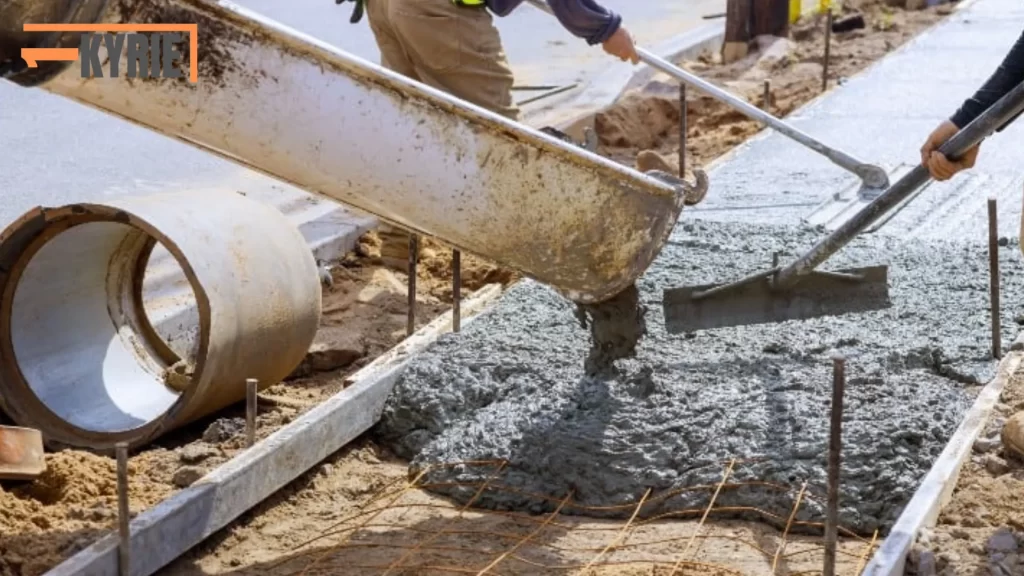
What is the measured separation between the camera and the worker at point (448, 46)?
6863mm

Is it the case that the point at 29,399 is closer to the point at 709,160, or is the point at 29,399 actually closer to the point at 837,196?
the point at 837,196

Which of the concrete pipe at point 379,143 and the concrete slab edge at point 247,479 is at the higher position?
the concrete pipe at point 379,143

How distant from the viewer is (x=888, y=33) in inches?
552

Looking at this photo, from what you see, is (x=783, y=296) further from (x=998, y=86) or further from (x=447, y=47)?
(x=447, y=47)

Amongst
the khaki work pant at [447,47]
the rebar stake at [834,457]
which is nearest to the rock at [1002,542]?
the rebar stake at [834,457]

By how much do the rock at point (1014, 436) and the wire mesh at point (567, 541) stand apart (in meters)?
0.52

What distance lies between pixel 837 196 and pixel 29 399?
4.05 meters

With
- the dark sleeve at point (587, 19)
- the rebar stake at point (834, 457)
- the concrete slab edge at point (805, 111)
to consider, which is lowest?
the concrete slab edge at point (805, 111)

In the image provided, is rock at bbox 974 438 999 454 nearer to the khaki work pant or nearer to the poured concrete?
the poured concrete

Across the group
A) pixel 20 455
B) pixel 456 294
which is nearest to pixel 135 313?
pixel 456 294

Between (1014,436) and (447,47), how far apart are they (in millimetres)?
3260

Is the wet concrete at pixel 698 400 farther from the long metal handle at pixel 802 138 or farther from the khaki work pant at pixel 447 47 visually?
the long metal handle at pixel 802 138

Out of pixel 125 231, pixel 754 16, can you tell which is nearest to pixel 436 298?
pixel 125 231

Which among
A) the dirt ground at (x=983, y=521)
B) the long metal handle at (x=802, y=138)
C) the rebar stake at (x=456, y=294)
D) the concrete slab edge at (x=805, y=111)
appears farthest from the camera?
the concrete slab edge at (x=805, y=111)
